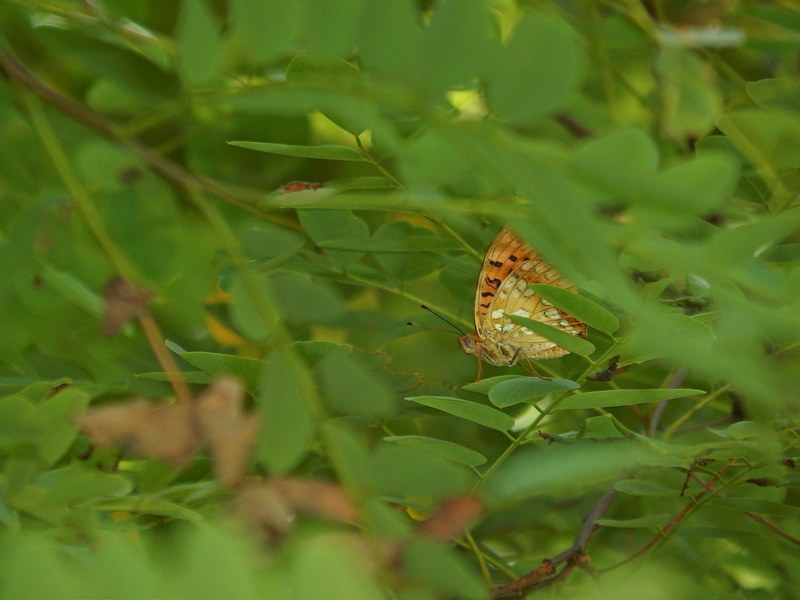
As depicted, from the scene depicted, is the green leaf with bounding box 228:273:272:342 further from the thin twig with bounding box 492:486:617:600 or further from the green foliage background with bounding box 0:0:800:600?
the thin twig with bounding box 492:486:617:600

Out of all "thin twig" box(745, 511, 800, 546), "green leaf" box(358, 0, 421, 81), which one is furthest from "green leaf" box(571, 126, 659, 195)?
"thin twig" box(745, 511, 800, 546)

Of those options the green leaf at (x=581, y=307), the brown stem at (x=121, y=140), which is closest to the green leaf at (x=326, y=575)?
the brown stem at (x=121, y=140)

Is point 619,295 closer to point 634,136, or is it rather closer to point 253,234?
point 634,136

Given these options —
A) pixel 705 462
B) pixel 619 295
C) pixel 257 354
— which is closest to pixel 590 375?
pixel 705 462

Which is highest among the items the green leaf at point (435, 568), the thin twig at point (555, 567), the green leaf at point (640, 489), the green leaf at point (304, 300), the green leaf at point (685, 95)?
the green leaf at point (685, 95)

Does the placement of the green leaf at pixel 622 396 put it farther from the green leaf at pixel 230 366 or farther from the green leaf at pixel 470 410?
the green leaf at pixel 230 366
